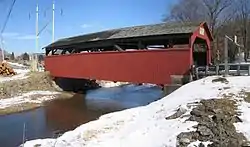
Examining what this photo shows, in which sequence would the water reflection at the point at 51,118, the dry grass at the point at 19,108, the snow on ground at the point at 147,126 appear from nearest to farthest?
the snow on ground at the point at 147,126 → the water reflection at the point at 51,118 → the dry grass at the point at 19,108

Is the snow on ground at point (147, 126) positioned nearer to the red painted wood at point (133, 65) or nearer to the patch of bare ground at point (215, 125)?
the patch of bare ground at point (215, 125)

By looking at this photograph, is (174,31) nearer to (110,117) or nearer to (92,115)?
(92,115)

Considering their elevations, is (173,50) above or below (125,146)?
above

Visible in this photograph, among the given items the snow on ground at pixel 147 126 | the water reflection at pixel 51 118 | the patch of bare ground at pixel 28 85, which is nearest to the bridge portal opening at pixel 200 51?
the water reflection at pixel 51 118

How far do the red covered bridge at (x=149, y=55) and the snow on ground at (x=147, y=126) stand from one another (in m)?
5.65

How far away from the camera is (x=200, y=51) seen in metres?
→ 23.7

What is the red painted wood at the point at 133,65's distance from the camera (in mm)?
20281

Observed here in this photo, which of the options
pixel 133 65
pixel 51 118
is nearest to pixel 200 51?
pixel 133 65

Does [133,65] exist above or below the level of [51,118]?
above

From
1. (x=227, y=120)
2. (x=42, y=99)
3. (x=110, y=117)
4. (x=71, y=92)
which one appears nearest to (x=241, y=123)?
(x=227, y=120)

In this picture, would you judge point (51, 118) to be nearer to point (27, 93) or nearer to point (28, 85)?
point (27, 93)

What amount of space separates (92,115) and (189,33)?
26.1 ft

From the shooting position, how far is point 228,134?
906cm

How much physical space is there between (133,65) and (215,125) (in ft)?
44.5
